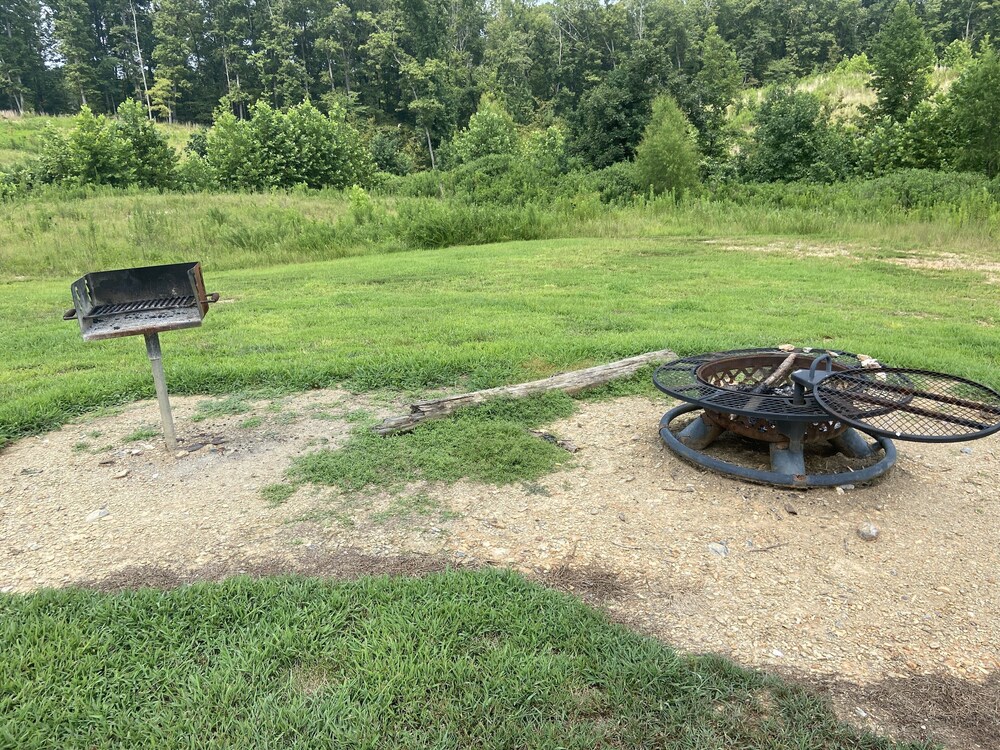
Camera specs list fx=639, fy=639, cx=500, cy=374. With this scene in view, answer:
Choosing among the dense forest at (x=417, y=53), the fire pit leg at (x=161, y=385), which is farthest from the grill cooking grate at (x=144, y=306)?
the dense forest at (x=417, y=53)

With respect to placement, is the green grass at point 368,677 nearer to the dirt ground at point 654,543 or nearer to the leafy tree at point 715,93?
the dirt ground at point 654,543

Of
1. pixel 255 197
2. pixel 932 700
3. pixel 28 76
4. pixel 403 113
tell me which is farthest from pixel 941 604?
pixel 28 76

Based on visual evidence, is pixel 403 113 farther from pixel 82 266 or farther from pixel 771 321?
pixel 771 321

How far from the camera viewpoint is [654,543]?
9.21 ft

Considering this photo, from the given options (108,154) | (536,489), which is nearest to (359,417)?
(536,489)

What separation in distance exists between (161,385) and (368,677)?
8.29 ft

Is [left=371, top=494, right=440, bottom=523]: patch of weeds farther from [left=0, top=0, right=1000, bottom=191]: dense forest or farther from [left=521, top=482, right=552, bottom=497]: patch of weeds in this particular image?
[left=0, top=0, right=1000, bottom=191]: dense forest

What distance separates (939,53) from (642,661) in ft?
221

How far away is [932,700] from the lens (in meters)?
1.92

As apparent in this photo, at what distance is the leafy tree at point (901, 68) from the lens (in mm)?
29734

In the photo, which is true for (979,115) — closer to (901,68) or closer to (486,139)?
(901,68)

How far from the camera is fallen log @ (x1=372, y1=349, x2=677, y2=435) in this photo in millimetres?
4098

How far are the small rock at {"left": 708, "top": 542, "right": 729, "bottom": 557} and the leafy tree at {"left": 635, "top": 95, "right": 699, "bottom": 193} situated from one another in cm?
1992

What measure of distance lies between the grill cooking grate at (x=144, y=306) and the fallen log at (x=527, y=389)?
55.3 inches
